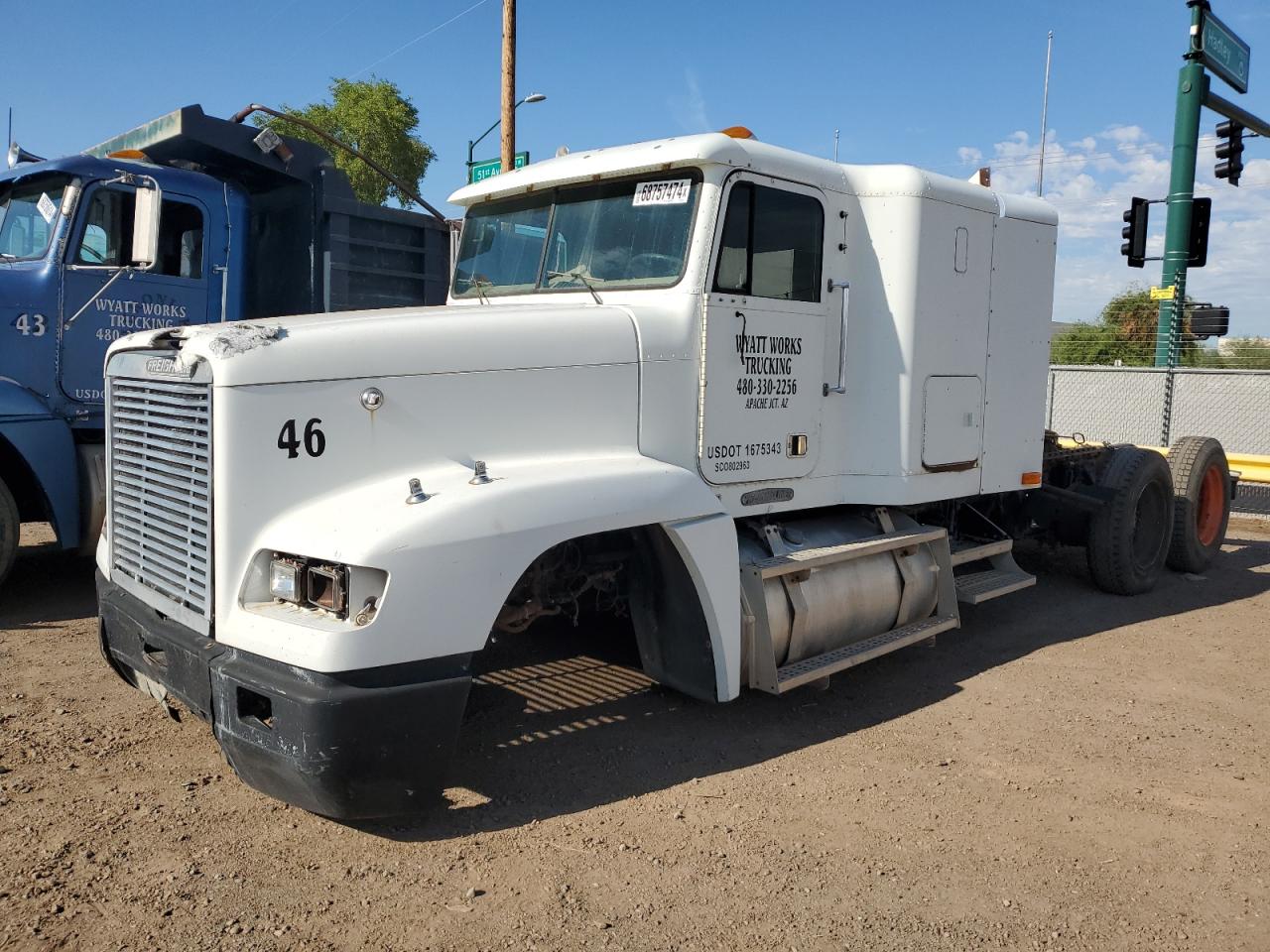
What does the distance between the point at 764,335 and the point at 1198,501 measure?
5.70 meters

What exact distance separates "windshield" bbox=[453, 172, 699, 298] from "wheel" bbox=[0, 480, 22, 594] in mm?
3267

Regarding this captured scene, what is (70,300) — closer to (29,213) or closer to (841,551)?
(29,213)

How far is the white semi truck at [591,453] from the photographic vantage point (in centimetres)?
344

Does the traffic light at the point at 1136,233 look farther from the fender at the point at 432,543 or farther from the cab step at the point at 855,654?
the fender at the point at 432,543

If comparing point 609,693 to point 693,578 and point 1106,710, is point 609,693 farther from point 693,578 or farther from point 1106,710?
point 1106,710

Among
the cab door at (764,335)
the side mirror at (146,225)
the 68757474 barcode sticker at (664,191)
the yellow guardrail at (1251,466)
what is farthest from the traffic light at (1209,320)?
the side mirror at (146,225)

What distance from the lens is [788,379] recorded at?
5.18 metres

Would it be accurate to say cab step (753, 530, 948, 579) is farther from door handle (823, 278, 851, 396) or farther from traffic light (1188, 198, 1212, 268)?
traffic light (1188, 198, 1212, 268)

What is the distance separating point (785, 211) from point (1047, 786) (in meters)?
2.99

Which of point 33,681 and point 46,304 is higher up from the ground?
point 46,304

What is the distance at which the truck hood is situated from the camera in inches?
140

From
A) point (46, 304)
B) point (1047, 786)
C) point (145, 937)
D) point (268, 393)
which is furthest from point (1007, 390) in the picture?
point (46, 304)

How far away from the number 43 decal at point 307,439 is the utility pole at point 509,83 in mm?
12383

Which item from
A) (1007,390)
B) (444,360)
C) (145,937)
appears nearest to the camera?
(145,937)
